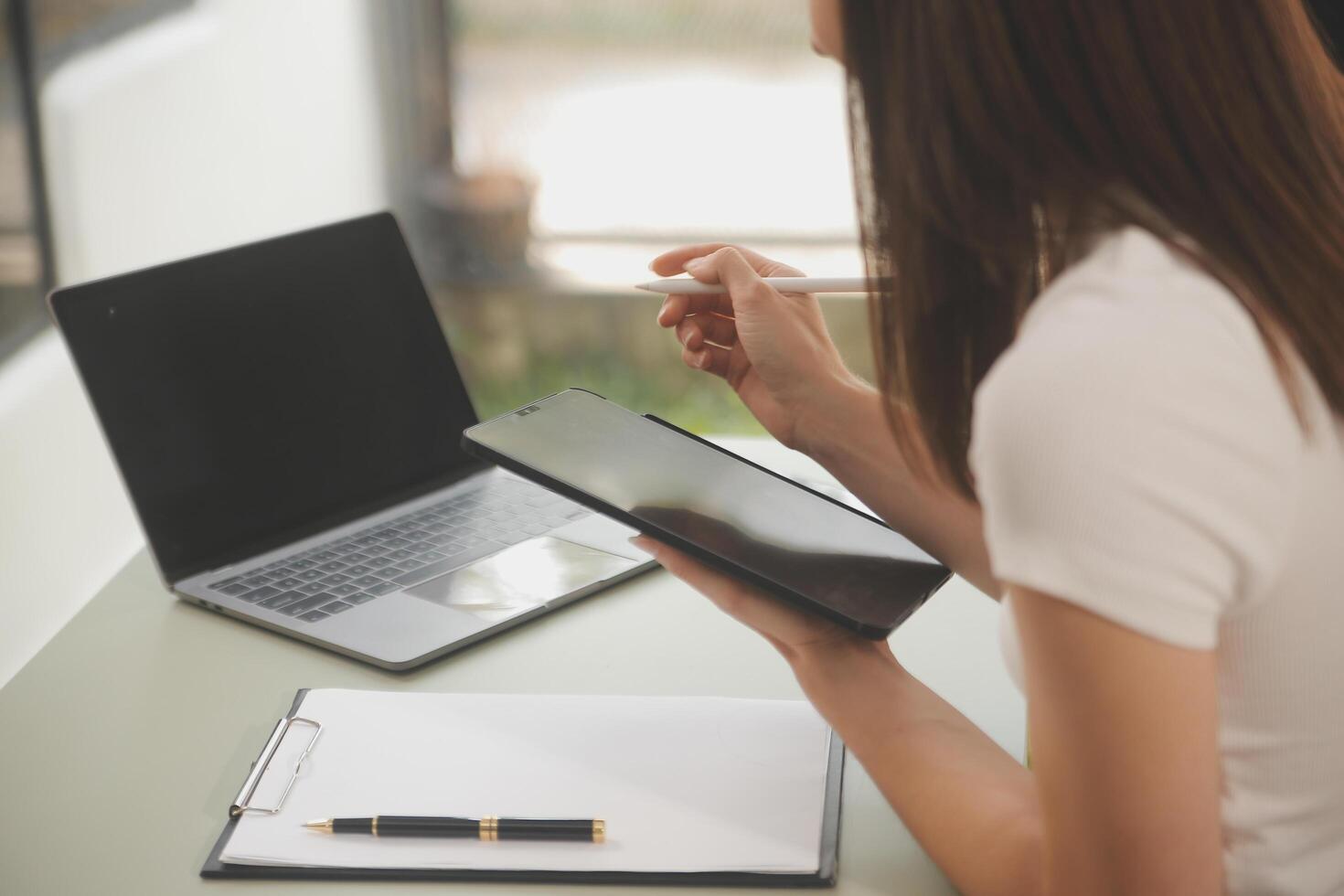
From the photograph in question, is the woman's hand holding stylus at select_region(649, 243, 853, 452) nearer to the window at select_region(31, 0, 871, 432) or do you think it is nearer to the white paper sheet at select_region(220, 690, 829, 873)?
the white paper sheet at select_region(220, 690, 829, 873)

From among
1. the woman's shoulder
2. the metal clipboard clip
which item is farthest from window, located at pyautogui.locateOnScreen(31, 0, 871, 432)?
the woman's shoulder

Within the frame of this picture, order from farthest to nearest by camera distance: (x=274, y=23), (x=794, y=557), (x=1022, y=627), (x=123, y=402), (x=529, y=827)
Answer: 1. (x=274, y=23)
2. (x=123, y=402)
3. (x=794, y=557)
4. (x=529, y=827)
5. (x=1022, y=627)

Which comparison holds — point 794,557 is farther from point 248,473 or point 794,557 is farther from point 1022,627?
point 248,473

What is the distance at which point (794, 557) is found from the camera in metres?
0.75

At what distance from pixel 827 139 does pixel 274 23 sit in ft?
3.64

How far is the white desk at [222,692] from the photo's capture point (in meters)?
0.63

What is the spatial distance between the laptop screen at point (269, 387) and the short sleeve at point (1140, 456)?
1.98 ft

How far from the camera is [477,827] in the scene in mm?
630

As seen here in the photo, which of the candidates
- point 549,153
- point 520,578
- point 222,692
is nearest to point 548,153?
point 549,153

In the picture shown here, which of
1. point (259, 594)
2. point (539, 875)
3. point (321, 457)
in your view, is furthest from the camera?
point (321, 457)

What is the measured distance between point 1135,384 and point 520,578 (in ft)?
1.68

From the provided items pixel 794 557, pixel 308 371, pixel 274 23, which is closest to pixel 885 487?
pixel 794 557

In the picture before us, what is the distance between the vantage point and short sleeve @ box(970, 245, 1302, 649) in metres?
0.48

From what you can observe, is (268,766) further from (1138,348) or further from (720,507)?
(1138,348)
